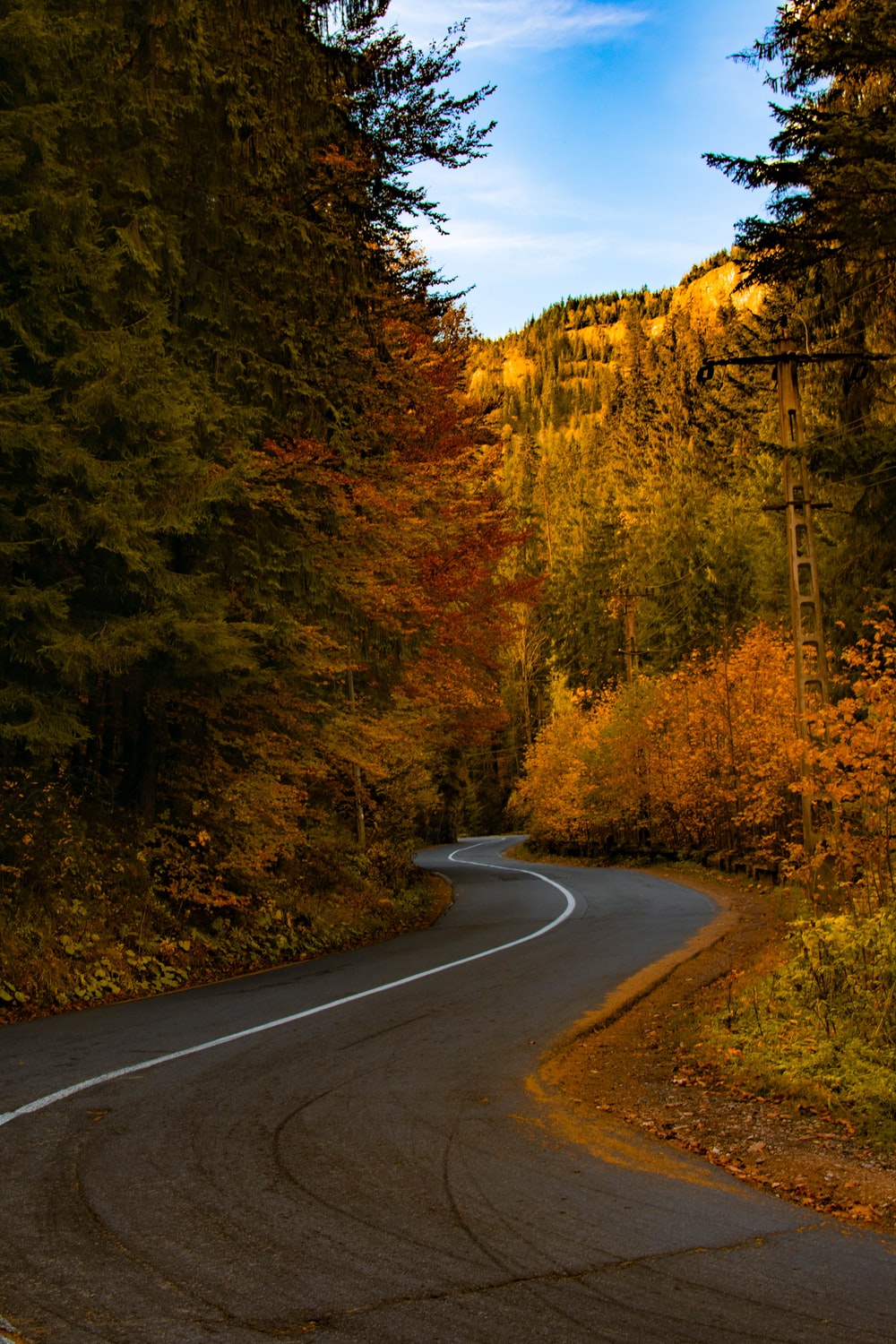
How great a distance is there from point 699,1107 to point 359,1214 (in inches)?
121

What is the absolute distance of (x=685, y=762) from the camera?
28.3 m

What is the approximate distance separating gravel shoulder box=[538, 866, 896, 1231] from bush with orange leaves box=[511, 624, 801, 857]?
960cm

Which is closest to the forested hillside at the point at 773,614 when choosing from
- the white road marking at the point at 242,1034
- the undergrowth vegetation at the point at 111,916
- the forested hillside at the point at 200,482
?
the white road marking at the point at 242,1034

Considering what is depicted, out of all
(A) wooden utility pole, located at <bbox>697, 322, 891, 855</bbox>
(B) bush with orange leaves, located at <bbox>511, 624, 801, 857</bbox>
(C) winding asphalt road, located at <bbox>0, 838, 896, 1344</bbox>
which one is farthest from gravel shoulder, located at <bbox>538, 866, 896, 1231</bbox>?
(B) bush with orange leaves, located at <bbox>511, 624, 801, 857</bbox>

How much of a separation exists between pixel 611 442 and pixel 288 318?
53.7 meters

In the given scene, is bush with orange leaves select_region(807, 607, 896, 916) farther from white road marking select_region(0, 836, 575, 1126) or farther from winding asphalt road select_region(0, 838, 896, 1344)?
white road marking select_region(0, 836, 575, 1126)

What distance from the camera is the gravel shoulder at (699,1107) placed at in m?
5.08

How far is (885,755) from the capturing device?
10.9 m

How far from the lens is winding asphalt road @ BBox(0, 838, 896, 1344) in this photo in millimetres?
3496

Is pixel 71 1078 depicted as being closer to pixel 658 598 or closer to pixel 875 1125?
pixel 875 1125

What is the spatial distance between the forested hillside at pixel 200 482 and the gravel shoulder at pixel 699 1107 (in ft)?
18.1

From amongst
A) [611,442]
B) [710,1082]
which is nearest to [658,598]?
[611,442]

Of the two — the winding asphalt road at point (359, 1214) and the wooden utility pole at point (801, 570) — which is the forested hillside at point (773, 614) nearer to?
the wooden utility pole at point (801, 570)

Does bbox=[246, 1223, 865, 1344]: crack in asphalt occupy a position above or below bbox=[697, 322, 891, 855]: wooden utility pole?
below
